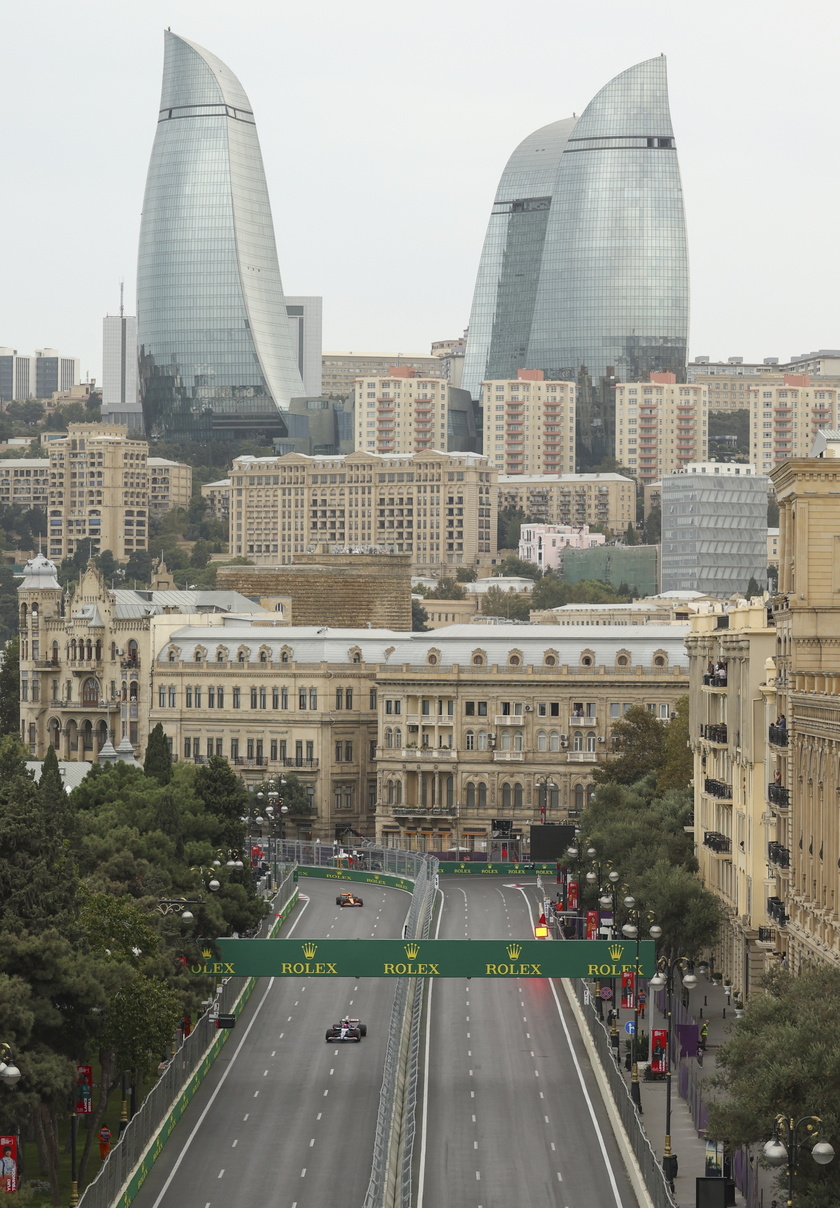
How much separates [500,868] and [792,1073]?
112m

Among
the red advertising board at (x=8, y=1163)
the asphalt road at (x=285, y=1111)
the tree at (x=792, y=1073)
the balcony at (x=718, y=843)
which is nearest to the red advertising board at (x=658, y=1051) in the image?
the asphalt road at (x=285, y=1111)

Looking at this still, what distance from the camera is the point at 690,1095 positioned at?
291ft

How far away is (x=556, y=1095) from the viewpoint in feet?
297

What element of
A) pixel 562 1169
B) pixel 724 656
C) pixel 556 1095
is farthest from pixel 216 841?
pixel 562 1169

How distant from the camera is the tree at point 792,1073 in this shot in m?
58.9

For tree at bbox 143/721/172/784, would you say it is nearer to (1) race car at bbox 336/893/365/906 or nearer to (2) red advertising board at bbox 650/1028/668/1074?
(1) race car at bbox 336/893/365/906

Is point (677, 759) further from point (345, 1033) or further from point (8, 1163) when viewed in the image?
point (8, 1163)

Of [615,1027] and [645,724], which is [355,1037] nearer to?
[615,1027]

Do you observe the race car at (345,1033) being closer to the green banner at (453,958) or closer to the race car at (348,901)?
the green banner at (453,958)

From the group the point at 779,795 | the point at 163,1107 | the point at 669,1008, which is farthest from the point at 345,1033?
the point at 779,795

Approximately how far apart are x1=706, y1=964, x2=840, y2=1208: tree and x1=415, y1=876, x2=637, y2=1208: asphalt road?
10100 millimetres

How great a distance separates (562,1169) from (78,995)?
1596cm

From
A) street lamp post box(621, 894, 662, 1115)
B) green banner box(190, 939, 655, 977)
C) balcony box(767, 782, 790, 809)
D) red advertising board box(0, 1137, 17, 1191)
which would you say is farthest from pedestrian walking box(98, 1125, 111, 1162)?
balcony box(767, 782, 790, 809)

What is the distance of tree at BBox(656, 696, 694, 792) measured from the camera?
488 ft
